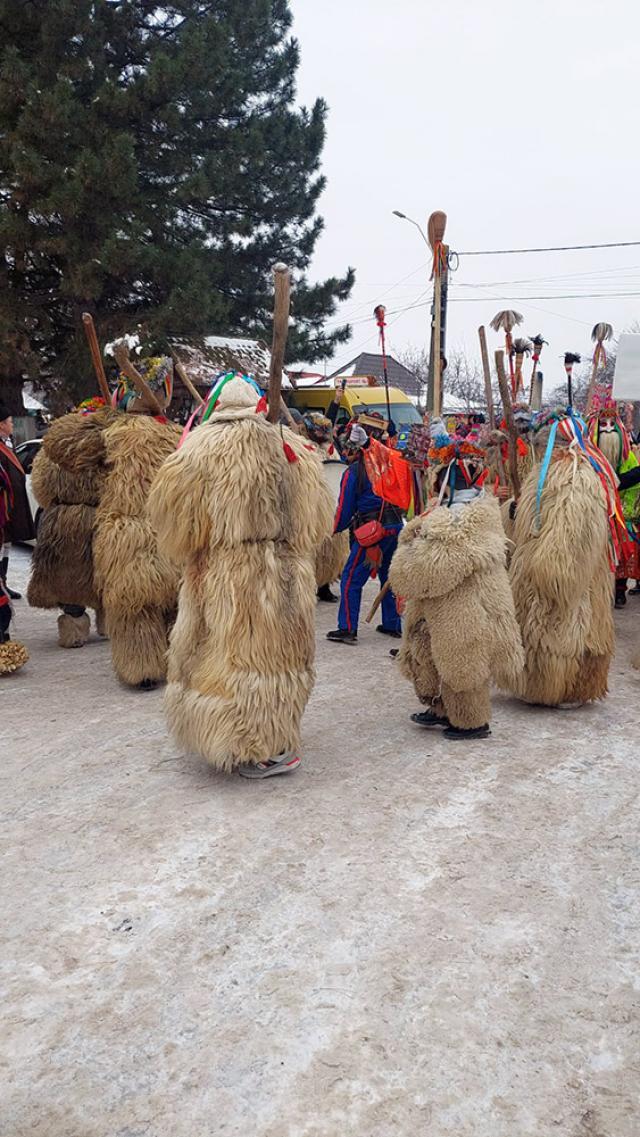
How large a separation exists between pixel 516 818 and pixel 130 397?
3.91m

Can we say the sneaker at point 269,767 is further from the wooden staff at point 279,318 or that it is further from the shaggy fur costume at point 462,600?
the wooden staff at point 279,318

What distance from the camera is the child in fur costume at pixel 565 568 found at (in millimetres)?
5027

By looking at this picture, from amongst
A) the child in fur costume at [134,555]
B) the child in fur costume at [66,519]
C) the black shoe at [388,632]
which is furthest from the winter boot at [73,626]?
the black shoe at [388,632]

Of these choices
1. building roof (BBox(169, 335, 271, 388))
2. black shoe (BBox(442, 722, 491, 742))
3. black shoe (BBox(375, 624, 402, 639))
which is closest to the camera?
black shoe (BBox(442, 722, 491, 742))

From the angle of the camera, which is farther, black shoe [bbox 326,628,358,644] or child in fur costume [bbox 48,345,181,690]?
black shoe [bbox 326,628,358,644]

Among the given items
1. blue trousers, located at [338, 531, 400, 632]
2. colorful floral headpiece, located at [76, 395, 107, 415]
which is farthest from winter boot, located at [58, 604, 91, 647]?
blue trousers, located at [338, 531, 400, 632]

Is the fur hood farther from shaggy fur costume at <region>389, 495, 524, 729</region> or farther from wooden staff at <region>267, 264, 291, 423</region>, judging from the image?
wooden staff at <region>267, 264, 291, 423</region>

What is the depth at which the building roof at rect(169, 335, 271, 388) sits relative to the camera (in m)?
16.4

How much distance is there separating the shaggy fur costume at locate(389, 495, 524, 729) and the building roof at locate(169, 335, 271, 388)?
473 inches

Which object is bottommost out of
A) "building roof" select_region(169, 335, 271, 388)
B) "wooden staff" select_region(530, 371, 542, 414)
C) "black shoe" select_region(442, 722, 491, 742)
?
"black shoe" select_region(442, 722, 491, 742)

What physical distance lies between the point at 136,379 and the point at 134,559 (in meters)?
1.10

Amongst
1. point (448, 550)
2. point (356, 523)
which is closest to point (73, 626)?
point (356, 523)

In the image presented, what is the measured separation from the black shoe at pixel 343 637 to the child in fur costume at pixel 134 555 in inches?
71.6

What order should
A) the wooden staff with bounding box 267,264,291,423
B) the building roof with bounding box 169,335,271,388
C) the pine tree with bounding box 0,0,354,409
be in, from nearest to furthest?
the wooden staff with bounding box 267,264,291,423, the pine tree with bounding box 0,0,354,409, the building roof with bounding box 169,335,271,388
